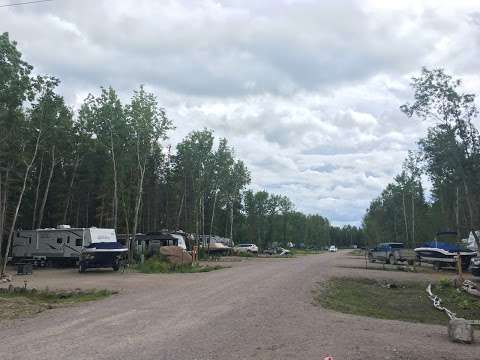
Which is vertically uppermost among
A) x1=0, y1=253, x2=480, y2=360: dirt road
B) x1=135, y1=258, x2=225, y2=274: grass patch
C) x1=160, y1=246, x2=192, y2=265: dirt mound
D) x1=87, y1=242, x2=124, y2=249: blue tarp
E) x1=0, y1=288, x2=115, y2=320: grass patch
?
x1=87, y1=242, x2=124, y2=249: blue tarp

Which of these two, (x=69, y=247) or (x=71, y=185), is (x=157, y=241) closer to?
(x=69, y=247)

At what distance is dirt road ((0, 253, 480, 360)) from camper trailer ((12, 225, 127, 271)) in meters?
14.7

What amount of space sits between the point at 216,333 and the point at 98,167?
143 ft

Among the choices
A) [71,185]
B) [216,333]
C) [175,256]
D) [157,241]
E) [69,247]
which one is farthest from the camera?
[71,185]

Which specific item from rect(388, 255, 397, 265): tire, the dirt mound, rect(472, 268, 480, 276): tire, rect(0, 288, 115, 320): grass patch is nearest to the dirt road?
rect(0, 288, 115, 320): grass patch

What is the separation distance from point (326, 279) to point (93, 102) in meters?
27.4

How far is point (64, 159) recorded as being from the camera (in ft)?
155

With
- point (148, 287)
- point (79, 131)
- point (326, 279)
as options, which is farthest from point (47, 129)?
point (326, 279)

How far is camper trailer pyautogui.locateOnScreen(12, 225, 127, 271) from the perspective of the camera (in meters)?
29.3

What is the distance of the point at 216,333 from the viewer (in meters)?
9.61

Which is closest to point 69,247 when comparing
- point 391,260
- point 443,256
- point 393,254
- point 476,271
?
point 393,254

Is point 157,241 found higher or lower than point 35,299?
higher

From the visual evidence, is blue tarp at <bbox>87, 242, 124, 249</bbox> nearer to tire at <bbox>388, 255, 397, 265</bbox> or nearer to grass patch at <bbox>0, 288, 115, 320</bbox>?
grass patch at <bbox>0, 288, 115, 320</bbox>

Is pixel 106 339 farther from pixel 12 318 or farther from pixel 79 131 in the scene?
pixel 79 131
